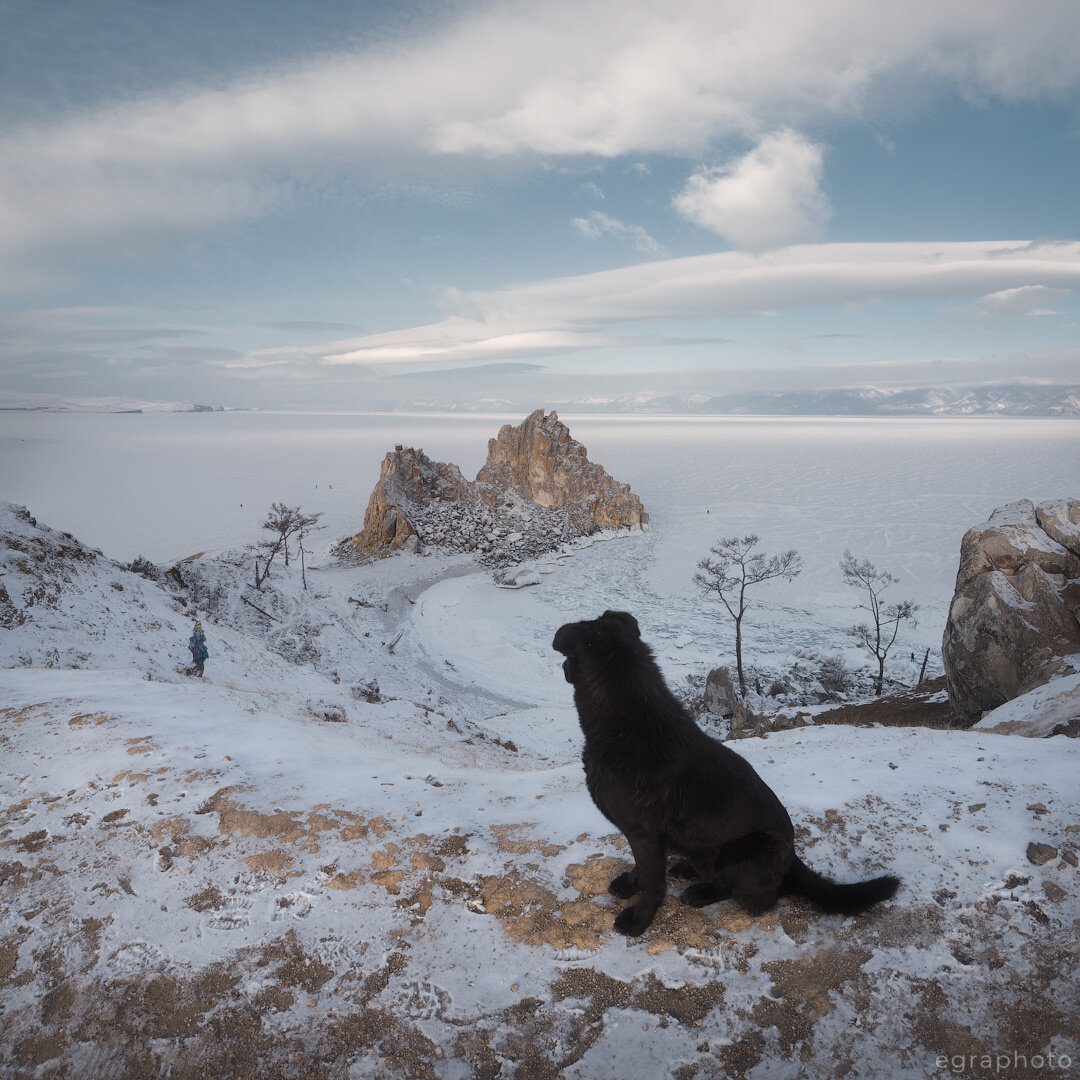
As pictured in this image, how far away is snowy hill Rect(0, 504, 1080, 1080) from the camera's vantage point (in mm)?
2928

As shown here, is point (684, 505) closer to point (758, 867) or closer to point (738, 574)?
point (738, 574)

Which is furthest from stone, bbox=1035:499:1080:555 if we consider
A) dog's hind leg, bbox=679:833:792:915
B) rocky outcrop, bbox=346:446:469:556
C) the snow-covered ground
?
rocky outcrop, bbox=346:446:469:556

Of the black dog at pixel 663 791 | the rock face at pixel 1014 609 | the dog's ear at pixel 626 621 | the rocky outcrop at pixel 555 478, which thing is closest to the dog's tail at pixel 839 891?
the black dog at pixel 663 791

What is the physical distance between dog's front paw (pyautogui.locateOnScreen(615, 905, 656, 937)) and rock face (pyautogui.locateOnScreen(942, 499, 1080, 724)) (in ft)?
44.2

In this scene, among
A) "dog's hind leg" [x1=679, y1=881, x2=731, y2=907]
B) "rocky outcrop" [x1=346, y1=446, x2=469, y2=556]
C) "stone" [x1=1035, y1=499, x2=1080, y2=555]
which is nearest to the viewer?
"dog's hind leg" [x1=679, y1=881, x2=731, y2=907]

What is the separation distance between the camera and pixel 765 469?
4309 inches

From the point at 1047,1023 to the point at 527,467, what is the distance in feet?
208

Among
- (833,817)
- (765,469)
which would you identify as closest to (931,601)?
(833,817)

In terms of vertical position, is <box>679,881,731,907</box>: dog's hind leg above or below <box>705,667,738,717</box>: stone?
above

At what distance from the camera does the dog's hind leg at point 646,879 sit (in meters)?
3.37

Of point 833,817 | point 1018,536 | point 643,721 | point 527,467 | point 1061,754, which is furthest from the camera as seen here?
point 527,467

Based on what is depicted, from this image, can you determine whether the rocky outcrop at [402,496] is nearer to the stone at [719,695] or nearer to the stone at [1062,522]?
the stone at [719,695]

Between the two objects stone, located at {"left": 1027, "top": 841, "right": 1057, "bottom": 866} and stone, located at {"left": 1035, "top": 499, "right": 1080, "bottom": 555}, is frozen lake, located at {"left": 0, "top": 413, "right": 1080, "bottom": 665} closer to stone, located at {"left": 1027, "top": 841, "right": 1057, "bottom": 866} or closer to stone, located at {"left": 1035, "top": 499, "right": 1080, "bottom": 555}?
stone, located at {"left": 1035, "top": 499, "right": 1080, "bottom": 555}

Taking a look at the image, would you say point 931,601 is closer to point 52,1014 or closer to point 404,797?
point 404,797
